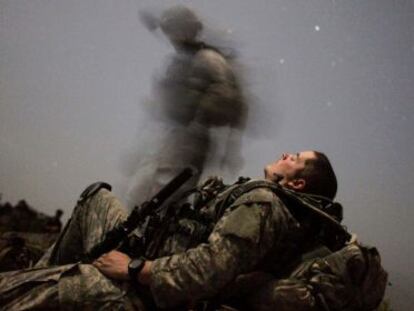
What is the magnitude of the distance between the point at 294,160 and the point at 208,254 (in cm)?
147

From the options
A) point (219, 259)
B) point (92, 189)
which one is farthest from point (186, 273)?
point (92, 189)

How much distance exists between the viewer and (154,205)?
132 inches

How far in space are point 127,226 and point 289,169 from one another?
1546 millimetres

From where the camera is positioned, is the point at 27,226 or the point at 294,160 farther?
the point at 27,226

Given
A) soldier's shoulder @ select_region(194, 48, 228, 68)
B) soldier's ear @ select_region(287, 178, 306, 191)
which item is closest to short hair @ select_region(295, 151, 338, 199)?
soldier's ear @ select_region(287, 178, 306, 191)

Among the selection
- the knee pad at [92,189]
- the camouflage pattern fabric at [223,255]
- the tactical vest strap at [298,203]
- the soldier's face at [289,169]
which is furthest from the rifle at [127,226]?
the soldier's face at [289,169]

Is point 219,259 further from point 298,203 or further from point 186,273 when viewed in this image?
point 298,203

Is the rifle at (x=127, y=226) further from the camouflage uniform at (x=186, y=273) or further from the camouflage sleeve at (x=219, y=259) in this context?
the camouflage sleeve at (x=219, y=259)

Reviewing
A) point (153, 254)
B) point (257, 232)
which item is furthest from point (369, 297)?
point (153, 254)

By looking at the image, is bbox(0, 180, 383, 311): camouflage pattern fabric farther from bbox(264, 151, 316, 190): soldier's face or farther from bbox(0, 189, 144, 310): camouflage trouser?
bbox(264, 151, 316, 190): soldier's face

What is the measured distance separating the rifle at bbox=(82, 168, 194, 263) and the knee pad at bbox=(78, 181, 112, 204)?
0.67 metres

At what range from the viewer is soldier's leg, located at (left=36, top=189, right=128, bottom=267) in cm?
370

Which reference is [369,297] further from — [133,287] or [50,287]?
[50,287]

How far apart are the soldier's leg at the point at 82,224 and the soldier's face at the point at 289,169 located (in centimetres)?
142
